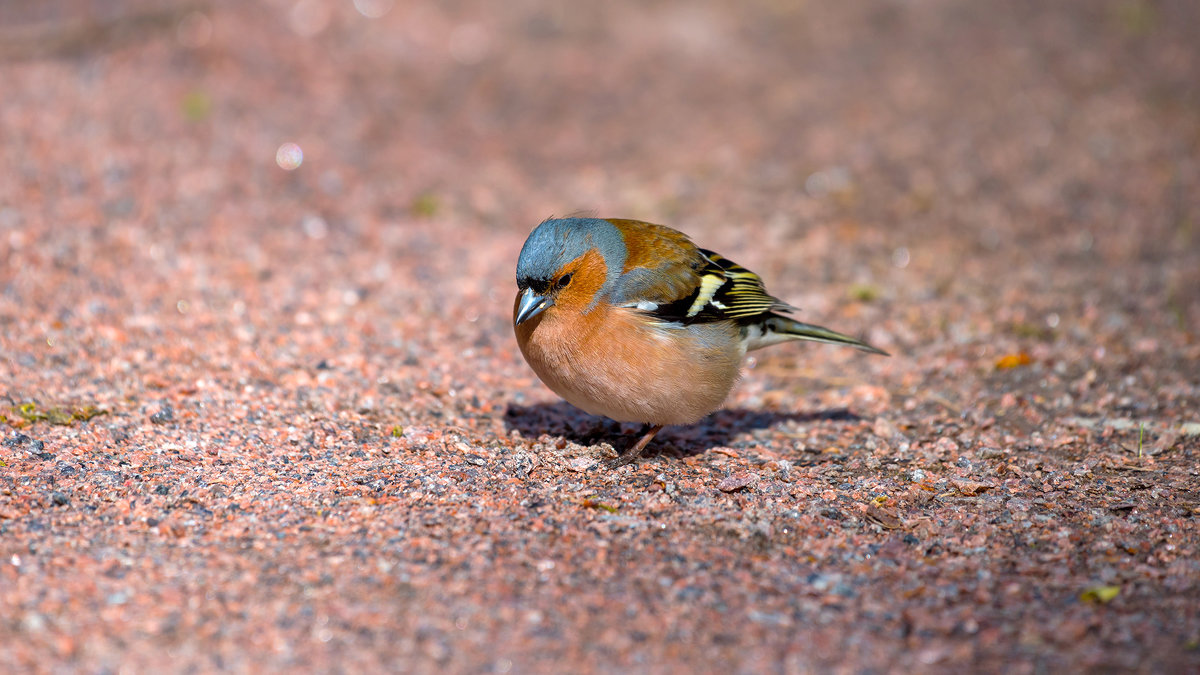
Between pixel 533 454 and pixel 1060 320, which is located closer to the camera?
pixel 533 454

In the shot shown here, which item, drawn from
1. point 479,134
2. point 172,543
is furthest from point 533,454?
point 479,134

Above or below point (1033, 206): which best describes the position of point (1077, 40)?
above

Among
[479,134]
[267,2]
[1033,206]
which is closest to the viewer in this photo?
[1033,206]

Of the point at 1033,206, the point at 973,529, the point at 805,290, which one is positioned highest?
the point at 1033,206

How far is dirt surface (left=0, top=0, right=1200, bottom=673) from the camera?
3.24 meters

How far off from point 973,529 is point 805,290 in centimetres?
300

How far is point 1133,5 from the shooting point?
1023 centimetres

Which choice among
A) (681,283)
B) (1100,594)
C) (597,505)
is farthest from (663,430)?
(1100,594)

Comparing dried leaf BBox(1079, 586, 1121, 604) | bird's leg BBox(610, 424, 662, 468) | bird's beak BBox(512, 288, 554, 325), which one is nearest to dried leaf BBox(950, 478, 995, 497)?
dried leaf BBox(1079, 586, 1121, 604)

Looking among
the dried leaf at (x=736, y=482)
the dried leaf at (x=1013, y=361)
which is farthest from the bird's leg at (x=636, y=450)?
the dried leaf at (x=1013, y=361)

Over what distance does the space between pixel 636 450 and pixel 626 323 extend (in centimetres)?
66

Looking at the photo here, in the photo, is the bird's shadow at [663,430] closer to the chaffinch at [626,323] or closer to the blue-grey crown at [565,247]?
the chaffinch at [626,323]

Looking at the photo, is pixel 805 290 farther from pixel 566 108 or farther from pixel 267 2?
pixel 267 2

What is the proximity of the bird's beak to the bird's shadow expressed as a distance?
33.7 inches
